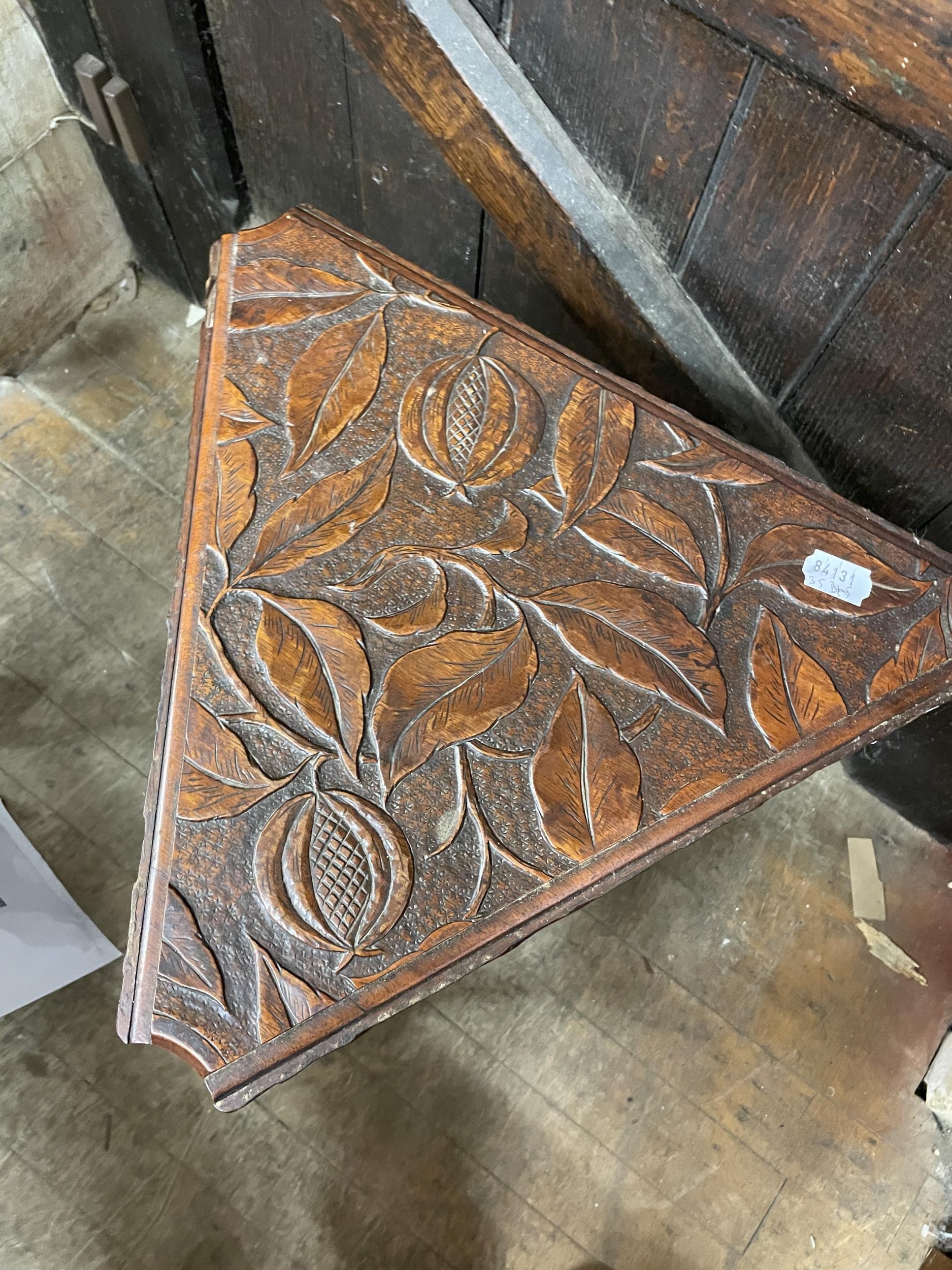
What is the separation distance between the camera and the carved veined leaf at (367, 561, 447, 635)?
2.50 feet

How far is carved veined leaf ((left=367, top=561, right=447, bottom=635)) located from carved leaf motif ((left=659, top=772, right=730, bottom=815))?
255mm

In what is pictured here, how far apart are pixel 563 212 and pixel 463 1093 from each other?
1144mm

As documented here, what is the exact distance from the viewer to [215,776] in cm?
71

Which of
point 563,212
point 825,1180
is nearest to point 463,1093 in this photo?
point 825,1180

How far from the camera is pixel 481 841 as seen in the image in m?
0.71

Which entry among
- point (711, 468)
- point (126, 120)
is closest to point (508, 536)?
point (711, 468)

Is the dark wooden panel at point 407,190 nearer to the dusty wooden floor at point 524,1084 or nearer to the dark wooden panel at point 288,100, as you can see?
the dark wooden panel at point 288,100

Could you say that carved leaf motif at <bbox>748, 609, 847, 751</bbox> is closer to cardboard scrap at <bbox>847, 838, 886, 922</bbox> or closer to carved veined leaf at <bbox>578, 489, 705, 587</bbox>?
carved veined leaf at <bbox>578, 489, 705, 587</bbox>

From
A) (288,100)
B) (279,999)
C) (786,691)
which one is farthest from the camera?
(288,100)

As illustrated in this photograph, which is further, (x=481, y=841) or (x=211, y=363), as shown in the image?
(x=211, y=363)

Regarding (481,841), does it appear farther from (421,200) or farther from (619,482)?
(421,200)

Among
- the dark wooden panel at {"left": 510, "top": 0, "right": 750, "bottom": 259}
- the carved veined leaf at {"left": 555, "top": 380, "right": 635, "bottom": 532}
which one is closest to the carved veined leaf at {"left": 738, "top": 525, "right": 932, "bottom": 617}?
the carved veined leaf at {"left": 555, "top": 380, "right": 635, "bottom": 532}

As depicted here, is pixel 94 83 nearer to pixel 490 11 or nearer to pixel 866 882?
pixel 490 11

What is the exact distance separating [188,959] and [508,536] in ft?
1.48
